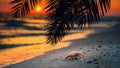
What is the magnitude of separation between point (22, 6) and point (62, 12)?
470 millimetres

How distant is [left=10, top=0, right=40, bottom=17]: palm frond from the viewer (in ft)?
12.2

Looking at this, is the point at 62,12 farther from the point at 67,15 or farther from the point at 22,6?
the point at 22,6

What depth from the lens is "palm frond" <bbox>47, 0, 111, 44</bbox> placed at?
144 inches

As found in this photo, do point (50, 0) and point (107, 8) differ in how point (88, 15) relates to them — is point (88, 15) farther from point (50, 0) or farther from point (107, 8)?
point (50, 0)

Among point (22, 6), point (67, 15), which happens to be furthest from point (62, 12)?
point (22, 6)

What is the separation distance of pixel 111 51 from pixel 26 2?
6198 mm

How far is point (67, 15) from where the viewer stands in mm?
3773

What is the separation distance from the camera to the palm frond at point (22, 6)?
3.73 m

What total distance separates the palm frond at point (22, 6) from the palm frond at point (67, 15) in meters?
0.21

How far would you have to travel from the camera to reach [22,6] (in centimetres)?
374

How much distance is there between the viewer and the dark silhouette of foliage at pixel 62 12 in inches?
145

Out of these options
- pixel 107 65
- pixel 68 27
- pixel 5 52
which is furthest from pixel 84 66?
pixel 5 52

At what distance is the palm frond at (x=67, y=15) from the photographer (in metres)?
3.67

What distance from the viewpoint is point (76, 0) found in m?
3.76
